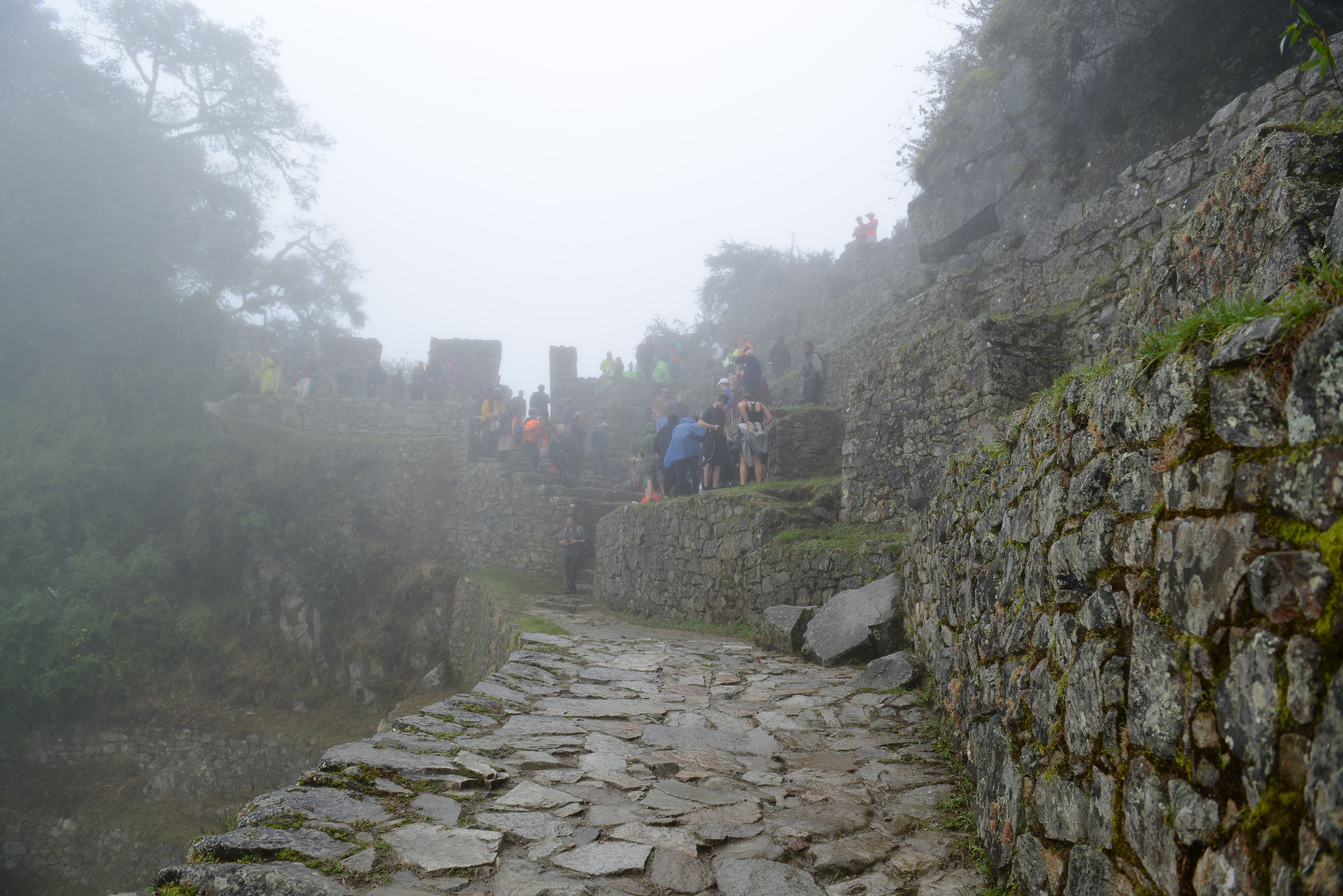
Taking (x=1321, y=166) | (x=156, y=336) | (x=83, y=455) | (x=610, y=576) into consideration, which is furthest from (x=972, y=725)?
(x=156, y=336)

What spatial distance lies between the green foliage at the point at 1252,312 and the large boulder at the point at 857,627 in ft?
13.5

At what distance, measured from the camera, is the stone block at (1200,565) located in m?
1.30

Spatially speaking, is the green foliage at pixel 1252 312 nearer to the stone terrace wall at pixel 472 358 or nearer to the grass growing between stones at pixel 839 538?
the grass growing between stones at pixel 839 538

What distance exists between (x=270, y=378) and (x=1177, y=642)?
22.3 m

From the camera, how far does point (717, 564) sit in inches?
353

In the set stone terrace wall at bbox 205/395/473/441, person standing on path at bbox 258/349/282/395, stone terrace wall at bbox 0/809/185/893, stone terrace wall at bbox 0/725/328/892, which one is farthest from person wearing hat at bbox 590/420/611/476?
stone terrace wall at bbox 0/809/185/893

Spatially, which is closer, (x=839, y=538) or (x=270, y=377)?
(x=839, y=538)

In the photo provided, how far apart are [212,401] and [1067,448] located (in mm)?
21638

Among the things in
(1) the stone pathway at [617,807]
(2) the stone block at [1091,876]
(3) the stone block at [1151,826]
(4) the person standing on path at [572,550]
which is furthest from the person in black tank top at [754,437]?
(3) the stone block at [1151,826]

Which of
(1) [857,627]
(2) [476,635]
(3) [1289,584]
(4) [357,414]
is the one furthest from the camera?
(4) [357,414]

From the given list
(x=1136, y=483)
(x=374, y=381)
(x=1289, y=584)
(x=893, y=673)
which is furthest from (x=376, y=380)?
(x=1289, y=584)

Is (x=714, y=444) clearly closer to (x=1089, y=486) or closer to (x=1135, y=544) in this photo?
(x=1089, y=486)

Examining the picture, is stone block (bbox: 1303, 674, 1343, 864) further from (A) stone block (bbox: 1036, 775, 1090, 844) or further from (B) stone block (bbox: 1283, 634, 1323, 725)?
(A) stone block (bbox: 1036, 775, 1090, 844)

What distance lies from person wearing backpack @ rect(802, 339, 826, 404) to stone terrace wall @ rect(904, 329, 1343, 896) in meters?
11.0
